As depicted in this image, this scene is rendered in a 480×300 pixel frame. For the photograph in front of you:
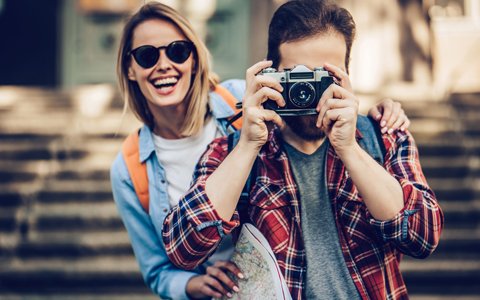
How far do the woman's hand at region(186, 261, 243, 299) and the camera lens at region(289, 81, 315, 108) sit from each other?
0.58m

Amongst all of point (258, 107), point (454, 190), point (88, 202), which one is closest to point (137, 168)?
point (258, 107)

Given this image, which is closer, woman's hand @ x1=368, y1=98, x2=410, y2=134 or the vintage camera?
the vintage camera

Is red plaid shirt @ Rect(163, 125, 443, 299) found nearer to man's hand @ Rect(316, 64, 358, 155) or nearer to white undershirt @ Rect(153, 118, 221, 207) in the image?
man's hand @ Rect(316, 64, 358, 155)

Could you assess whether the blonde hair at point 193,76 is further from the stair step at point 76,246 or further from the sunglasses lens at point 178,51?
the stair step at point 76,246

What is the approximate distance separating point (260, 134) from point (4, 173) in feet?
15.5

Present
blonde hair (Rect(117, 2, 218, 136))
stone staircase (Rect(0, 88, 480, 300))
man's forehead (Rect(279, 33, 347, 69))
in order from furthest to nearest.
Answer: stone staircase (Rect(0, 88, 480, 300)) → blonde hair (Rect(117, 2, 218, 136)) → man's forehead (Rect(279, 33, 347, 69))

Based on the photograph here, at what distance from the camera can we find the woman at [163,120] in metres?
2.88

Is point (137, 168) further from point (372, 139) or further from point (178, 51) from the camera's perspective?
point (372, 139)

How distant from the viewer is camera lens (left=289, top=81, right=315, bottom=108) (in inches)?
85.8

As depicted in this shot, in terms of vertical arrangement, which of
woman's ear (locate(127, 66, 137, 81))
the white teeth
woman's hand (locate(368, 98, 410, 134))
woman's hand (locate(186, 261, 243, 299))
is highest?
woman's ear (locate(127, 66, 137, 81))

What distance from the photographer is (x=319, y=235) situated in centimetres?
221

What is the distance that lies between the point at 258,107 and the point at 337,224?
44cm

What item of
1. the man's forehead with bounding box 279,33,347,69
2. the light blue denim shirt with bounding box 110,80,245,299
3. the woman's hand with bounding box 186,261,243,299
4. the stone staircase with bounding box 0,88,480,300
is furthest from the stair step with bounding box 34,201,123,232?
the man's forehead with bounding box 279,33,347,69

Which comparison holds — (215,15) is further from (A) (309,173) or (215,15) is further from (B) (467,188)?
(A) (309,173)
